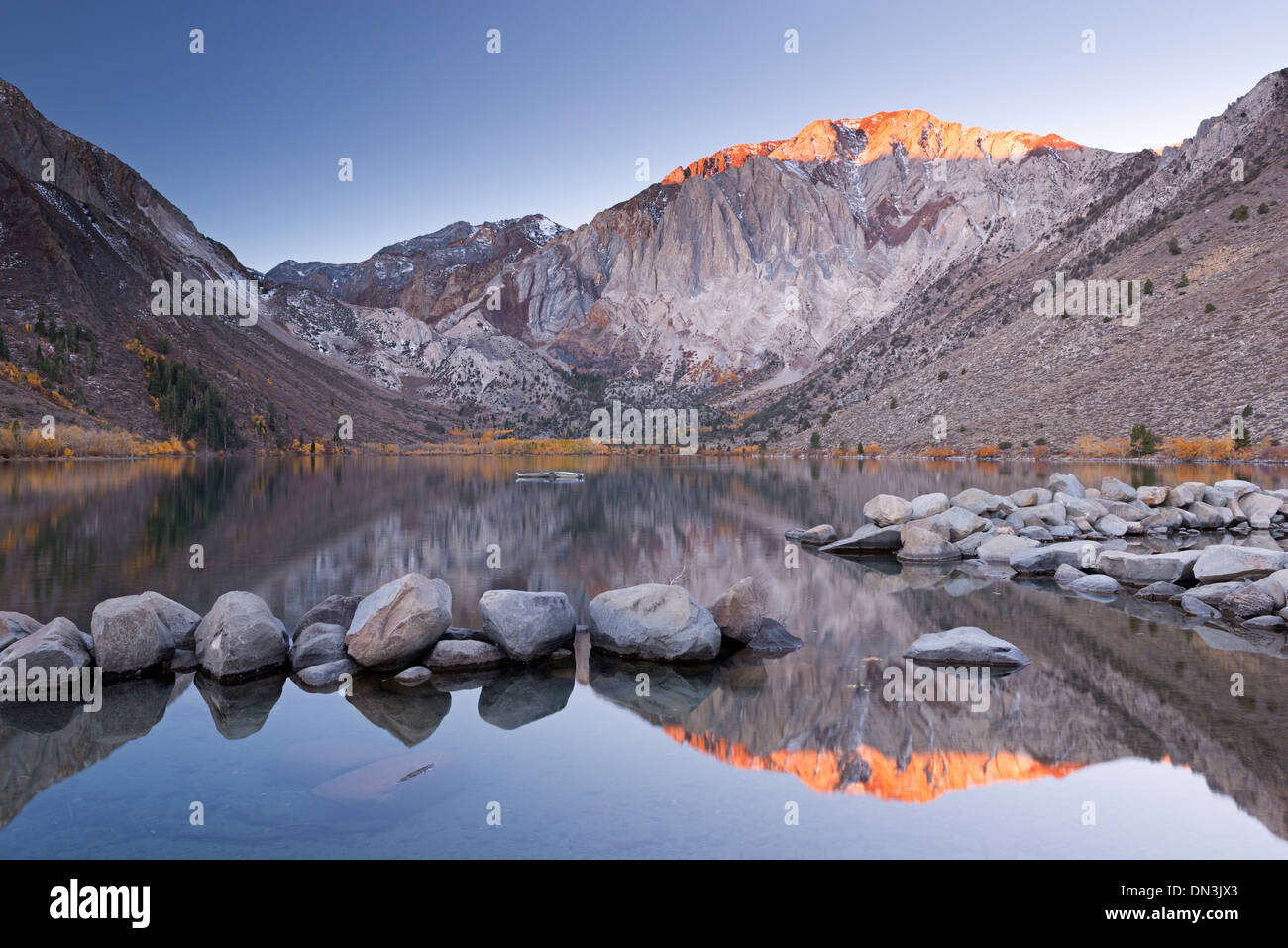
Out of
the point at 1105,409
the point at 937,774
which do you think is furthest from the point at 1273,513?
the point at 1105,409

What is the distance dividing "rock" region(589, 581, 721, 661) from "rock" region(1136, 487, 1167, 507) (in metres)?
24.9

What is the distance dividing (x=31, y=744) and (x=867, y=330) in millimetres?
196166

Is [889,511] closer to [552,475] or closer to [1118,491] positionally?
[1118,491]

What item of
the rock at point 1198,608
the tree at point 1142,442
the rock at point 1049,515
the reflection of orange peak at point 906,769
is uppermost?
the tree at point 1142,442

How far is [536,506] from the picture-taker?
43094mm

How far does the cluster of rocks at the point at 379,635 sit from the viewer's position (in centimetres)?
1178

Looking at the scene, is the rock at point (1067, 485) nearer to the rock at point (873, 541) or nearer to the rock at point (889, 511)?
the rock at point (889, 511)

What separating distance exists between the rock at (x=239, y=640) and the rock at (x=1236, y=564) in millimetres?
19542

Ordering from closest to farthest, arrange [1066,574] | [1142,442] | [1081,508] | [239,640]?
[239,640]
[1066,574]
[1081,508]
[1142,442]

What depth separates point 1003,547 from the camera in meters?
23.1

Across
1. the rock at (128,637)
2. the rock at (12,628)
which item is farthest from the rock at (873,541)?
the rock at (12,628)

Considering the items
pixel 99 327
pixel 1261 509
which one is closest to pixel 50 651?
pixel 1261 509

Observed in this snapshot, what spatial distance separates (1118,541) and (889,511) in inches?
289
